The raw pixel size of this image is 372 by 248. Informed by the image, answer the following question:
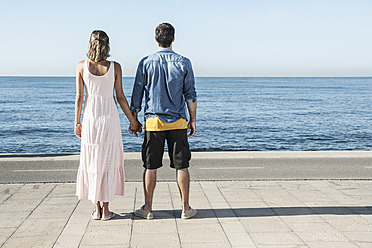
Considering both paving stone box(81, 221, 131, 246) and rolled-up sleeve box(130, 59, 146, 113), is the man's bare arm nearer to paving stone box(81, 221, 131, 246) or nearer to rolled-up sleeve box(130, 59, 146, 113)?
rolled-up sleeve box(130, 59, 146, 113)

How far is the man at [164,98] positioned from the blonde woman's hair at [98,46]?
0.39m

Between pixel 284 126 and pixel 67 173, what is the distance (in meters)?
27.8

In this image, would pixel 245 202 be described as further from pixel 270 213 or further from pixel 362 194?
pixel 362 194

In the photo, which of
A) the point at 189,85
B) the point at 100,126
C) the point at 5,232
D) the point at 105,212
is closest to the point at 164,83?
the point at 189,85

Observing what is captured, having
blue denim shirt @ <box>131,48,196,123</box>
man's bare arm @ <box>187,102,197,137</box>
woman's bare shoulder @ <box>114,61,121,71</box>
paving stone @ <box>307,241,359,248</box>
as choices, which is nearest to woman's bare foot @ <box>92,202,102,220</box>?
blue denim shirt @ <box>131,48,196,123</box>

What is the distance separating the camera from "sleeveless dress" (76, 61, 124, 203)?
181 inches

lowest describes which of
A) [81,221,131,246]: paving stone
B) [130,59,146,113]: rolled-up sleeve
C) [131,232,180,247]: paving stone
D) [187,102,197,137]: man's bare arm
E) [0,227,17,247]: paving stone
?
[0,227,17,247]: paving stone

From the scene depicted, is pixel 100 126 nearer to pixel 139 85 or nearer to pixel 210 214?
pixel 139 85

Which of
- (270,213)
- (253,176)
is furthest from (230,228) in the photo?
(253,176)

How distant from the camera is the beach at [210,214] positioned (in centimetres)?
416

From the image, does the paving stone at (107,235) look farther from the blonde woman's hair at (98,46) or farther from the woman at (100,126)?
the blonde woman's hair at (98,46)

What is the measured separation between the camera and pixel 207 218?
4.83 meters

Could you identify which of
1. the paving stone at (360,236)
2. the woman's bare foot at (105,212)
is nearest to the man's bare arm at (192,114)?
the woman's bare foot at (105,212)

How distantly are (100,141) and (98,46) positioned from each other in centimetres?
97
